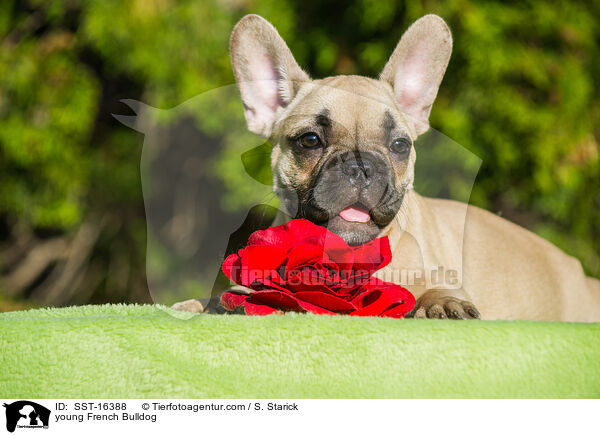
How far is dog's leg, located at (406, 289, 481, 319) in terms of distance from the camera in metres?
2.01

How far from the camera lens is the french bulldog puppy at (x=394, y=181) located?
2105mm

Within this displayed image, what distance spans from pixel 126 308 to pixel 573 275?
2.07 meters

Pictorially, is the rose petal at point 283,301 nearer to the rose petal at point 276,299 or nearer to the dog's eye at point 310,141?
the rose petal at point 276,299

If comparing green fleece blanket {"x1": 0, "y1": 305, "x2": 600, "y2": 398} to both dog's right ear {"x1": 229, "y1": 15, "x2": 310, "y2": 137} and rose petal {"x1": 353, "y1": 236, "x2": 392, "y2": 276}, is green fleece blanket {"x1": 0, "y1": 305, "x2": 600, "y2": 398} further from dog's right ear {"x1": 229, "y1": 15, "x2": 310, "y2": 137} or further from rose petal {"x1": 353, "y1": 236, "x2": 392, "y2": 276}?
dog's right ear {"x1": 229, "y1": 15, "x2": 310, "y2": 137}

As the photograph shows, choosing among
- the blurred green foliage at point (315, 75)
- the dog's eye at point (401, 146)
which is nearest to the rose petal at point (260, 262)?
the dog's eye at point (401, 146)

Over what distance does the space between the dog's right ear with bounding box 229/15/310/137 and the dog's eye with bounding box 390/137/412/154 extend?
503 millimetres

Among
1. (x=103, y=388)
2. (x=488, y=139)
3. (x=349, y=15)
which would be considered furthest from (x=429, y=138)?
(x=349, y=15)

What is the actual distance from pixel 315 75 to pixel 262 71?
2409 mm

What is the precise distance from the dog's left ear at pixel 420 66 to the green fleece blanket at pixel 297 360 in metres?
1.25

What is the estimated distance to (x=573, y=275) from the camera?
300 centimetres

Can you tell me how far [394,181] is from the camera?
2201 millimetres

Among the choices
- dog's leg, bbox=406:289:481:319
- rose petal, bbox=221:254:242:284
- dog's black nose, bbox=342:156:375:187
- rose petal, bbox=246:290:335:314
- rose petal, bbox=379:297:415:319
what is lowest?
dog's leg, bbox=406:289:481:319
